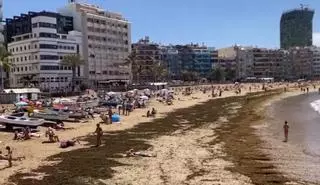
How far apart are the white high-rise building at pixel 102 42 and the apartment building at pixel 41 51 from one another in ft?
17.4

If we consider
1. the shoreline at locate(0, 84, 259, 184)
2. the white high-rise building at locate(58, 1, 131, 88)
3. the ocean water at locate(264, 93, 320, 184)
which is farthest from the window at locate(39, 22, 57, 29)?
the ocean water at locate(264, 93, 320, 184)

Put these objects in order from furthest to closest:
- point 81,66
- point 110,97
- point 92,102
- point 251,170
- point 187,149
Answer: point 81,66
point 110,97
point 92,102
point 187,149
point 251,170

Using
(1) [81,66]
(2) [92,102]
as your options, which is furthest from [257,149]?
(1) [81,66]

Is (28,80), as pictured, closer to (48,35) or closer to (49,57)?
(49,57)

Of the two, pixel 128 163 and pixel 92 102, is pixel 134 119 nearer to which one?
pixel 92 102

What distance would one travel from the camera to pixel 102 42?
13050 cm

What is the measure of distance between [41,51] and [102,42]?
2568cm

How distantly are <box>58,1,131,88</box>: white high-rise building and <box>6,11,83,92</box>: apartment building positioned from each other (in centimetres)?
530

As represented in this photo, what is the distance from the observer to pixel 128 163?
86.7ft

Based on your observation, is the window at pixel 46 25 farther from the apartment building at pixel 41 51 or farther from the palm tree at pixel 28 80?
the palm tree at pixel 28 80

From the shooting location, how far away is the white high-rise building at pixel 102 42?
411 ft

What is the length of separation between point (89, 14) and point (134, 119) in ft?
253

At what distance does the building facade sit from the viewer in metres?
161

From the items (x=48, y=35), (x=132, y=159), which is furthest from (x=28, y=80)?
(x=132, y=159)
